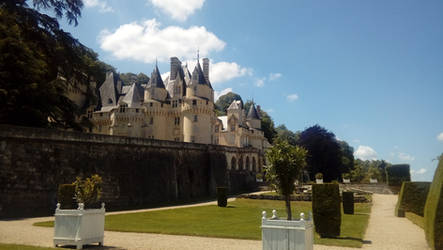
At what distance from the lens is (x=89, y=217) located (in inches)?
436

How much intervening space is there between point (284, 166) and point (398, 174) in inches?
Answer: 1271

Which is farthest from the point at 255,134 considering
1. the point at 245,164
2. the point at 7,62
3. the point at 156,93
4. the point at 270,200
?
the point at 7,62

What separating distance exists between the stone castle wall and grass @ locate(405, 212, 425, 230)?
1834 centimetres

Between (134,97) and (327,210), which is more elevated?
(134,97)

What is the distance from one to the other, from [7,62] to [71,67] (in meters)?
4.49

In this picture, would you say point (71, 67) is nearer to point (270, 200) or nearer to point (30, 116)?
point (30, 116)

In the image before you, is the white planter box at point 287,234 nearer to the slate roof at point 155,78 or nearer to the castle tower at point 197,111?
the castle tower at point 197,111

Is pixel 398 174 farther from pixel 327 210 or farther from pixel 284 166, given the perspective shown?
pixel 284 166

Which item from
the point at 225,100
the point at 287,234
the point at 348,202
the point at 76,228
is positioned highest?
the point at 225,100

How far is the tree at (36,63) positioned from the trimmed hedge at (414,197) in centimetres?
2293

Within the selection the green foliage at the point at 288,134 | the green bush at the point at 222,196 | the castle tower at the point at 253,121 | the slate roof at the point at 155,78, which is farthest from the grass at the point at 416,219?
the green foliage at the point at 288,134

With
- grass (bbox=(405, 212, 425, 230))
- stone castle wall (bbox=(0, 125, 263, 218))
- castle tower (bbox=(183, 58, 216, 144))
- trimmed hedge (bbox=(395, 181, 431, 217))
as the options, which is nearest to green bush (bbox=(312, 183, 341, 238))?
grass (bbox=(405, 212, 425, 230))

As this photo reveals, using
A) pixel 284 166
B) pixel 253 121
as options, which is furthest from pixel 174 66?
pixel 284 166

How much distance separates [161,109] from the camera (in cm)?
4525
